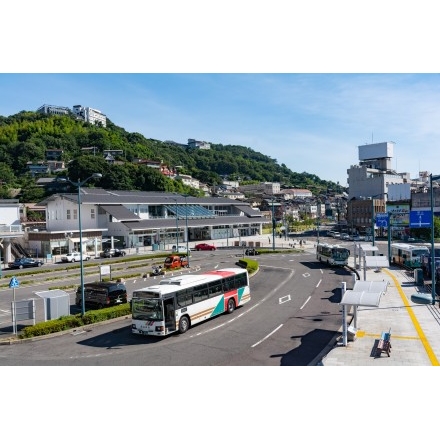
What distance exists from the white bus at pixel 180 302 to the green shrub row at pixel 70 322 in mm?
3005

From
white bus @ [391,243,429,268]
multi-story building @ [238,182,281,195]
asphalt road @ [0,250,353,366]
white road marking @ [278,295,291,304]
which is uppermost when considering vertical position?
multi-story building @ [238,182,281,195]

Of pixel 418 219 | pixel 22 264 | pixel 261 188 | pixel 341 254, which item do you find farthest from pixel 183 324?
pixel 261 188

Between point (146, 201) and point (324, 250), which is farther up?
point (146, 201)

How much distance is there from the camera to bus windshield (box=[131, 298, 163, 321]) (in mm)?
17984

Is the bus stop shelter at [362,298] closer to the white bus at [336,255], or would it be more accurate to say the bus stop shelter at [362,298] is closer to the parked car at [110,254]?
the white bus at [336,255]

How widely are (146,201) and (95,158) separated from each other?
151ft

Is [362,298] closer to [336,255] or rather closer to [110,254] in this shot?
[336,255]

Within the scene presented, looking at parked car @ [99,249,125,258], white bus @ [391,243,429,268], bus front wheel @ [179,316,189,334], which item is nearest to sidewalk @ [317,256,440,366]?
bus front wheel @ [179,316,189,334]

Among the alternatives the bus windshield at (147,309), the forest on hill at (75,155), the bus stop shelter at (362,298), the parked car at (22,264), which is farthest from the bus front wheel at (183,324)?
the forest on hill at (75,155)

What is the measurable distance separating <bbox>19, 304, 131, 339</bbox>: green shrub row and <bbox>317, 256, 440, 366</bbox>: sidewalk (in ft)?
36.8

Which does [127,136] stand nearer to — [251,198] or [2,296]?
[251,198]

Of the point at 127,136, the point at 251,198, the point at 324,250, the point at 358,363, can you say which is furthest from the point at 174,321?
the point at 127,136

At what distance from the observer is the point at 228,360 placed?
49.7 ft

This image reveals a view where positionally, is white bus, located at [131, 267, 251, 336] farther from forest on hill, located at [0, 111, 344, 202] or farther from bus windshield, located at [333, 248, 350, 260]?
forest on hill, located at [0, 111, 344, 202]
